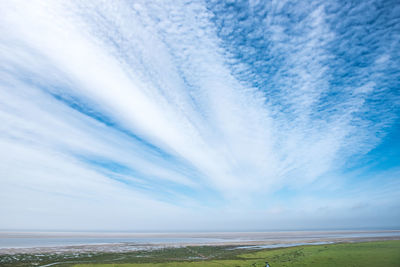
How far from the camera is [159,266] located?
1366 inches

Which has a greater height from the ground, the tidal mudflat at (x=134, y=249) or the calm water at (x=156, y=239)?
the calm water at (x=156, y=239)

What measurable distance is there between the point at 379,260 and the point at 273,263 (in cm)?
1664

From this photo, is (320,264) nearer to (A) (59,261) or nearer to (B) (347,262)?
(B) (347,262)

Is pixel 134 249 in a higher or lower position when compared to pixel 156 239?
lower

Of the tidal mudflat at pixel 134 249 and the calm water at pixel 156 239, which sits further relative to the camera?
the calm water at pixel 156 239

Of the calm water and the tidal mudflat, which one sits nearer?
the tidal mudflat

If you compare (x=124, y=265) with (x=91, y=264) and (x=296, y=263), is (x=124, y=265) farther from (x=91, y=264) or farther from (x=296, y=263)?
(x=296, y=263)

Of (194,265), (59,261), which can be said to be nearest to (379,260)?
(194,265)

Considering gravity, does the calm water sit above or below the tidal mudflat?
above

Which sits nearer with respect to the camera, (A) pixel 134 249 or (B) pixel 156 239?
(A) pixel 134 249

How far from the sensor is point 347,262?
110 feet

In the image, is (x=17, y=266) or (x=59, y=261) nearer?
(x=17, y=266)

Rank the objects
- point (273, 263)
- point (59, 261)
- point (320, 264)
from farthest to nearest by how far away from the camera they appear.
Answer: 1. point (59, 261)
2. point (273, 263)
3. point (320, 264)

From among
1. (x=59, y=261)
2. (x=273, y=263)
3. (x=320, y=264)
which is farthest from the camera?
(x=59, y=261)
